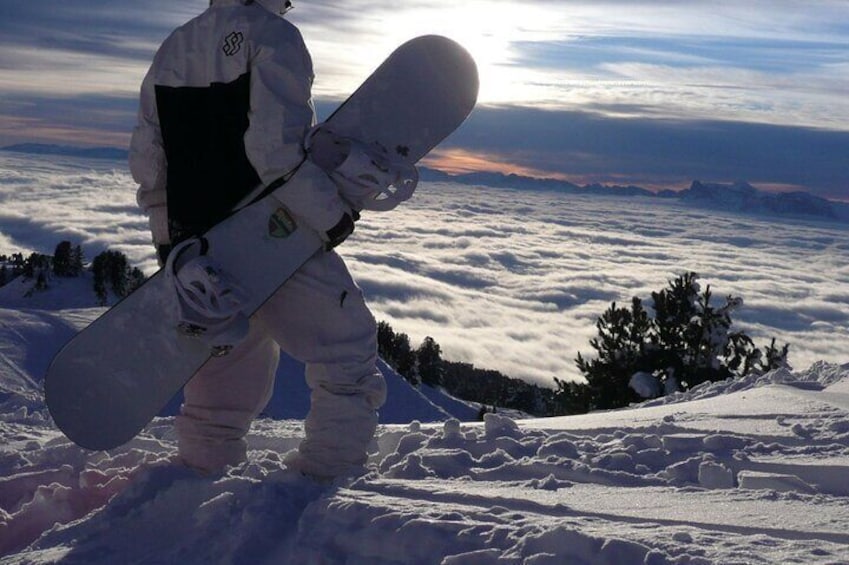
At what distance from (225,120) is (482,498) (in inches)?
77.9

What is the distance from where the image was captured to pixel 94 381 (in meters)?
4.01

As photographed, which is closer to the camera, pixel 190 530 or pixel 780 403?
pixel 190 530

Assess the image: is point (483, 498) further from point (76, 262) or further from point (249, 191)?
point (76, 262)

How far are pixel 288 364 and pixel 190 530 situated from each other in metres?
12.6

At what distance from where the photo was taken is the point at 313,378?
4.20m

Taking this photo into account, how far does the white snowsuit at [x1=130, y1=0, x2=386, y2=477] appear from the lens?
386cm

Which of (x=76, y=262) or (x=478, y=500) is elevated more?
(x=478, y=500)

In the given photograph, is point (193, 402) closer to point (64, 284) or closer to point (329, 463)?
point (329, 463)

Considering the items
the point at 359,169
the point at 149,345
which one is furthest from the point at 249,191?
the point at 149,345

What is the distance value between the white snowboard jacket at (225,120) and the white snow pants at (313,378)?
347 millimetres

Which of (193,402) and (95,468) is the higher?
(193,402)

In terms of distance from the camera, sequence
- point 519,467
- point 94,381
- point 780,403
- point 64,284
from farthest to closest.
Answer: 1. point 64,284
2. point 780,403
3. point 519,467
4. point 94,381

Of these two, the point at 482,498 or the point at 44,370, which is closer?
the point at 482,498

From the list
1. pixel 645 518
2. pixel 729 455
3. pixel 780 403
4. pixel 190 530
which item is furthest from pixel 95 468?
pixel 780 403
